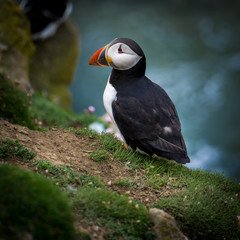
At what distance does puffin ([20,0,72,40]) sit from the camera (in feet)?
29.4

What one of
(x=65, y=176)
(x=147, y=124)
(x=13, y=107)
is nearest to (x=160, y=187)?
(x=147, y=124)

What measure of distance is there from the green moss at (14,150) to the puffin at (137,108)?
1.16 metres

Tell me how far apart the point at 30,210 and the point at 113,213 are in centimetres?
90

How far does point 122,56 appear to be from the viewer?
4.21 m

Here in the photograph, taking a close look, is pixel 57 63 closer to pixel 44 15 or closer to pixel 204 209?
pixel 44 15

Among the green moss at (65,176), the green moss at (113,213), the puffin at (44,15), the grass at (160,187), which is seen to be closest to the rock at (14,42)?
the puffin at (44,15)

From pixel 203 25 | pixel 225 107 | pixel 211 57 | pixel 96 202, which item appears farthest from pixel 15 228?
pixel 203 25

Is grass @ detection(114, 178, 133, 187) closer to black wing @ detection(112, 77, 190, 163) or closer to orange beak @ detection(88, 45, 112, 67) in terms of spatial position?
black wing @ detection(112, 77, 190, 163)

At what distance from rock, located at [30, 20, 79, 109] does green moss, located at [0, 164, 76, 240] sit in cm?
682

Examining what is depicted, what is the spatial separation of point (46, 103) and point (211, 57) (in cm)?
970

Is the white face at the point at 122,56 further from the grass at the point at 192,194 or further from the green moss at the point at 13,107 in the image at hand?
the green moss at the point at 13,107

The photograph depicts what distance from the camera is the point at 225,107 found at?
1330cm

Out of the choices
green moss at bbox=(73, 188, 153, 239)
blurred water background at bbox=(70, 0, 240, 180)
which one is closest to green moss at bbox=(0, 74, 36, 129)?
green moss at bbox=(73, 188, 153, 239)

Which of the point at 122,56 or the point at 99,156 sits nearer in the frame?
the point at 99,156
